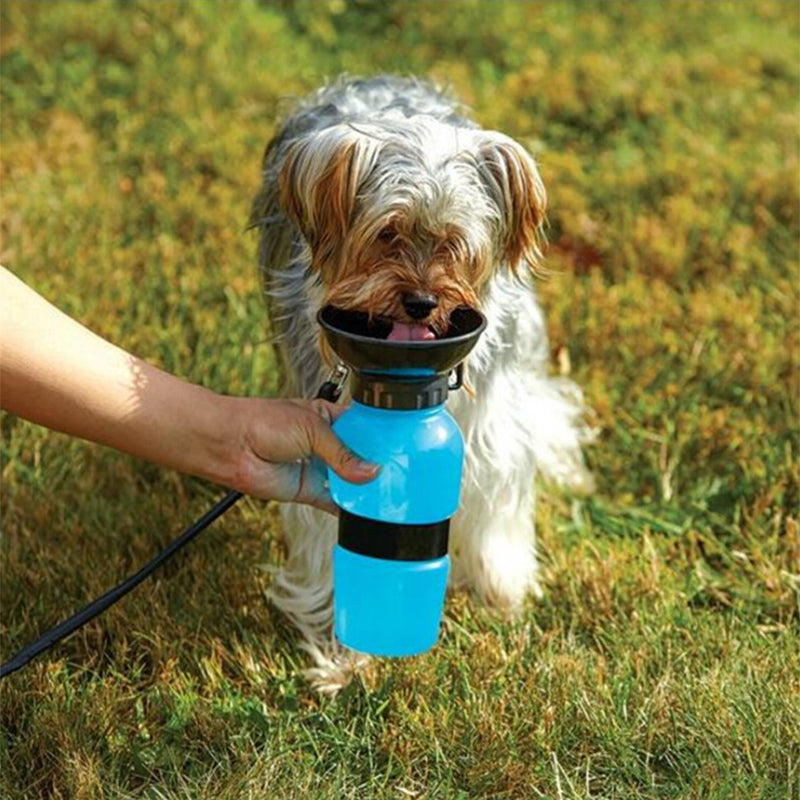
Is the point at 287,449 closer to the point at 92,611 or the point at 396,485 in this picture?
the point at 396,485

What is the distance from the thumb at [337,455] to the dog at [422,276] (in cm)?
26

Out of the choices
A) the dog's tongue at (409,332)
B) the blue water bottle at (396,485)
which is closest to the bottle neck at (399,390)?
the blue water bottle at (396,485)

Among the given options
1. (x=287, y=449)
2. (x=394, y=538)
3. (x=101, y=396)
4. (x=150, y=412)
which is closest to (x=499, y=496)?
(x=287, y=449)

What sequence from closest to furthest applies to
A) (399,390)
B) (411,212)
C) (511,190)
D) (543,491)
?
(399,390)
(411,212)
(511,190)
(543,491)

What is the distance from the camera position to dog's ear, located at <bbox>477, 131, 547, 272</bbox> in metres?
3.39

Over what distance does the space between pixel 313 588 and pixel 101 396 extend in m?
1.00

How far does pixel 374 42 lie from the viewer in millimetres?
7605

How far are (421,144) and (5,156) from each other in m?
3.59

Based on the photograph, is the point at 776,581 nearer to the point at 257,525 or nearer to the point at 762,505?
the point at 762,505

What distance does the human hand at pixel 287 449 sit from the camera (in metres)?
3.22

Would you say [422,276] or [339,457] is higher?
[422,276]

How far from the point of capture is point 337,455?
A: 122 inches

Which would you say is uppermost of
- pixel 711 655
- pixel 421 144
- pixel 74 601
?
pixel 421 144

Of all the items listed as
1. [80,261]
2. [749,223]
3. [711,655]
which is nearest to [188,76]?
[80,261]
